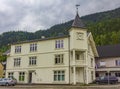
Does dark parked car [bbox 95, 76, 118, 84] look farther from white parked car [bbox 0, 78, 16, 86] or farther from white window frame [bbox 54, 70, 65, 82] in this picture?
white parked car [bbox 0, 78, 16, 86]

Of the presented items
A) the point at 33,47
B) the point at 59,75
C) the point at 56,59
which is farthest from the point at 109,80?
the point at 33,47

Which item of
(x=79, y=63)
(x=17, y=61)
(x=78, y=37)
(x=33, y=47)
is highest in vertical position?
(x=78, y=37)

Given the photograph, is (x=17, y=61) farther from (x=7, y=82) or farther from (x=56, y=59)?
(x=56, y=59)

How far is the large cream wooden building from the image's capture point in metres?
49.1

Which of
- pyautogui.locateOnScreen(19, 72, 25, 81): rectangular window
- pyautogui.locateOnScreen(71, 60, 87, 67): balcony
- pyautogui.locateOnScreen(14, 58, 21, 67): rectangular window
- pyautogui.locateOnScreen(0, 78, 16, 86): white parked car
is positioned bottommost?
pyautogui.locateOnScreen(0, 78, 16, 86): white parked car

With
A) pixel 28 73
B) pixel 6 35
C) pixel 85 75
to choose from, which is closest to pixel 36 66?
pixel 28 73

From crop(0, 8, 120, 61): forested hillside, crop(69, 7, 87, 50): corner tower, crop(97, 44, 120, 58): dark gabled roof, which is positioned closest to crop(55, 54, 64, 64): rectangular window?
crop(69, 7, 87, 50): corner tower

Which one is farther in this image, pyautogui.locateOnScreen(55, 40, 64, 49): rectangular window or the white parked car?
pyautogui.locateOnScreen(55, 40, 64, 49): rectangular window

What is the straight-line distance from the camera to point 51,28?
149 meters

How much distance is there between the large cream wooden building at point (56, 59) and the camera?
49094 mm

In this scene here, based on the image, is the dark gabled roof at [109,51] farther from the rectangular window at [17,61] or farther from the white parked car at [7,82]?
the white parked car at [7,82]

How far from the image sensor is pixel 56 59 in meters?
51.6

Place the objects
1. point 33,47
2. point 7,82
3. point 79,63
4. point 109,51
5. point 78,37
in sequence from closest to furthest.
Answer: point 79,63
point 78,37
point 7,82
point 33,47
point 109,51

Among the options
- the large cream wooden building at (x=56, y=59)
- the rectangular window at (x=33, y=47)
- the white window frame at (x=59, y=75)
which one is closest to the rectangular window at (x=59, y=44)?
the large cream wooden building at (x=56, y=59)
